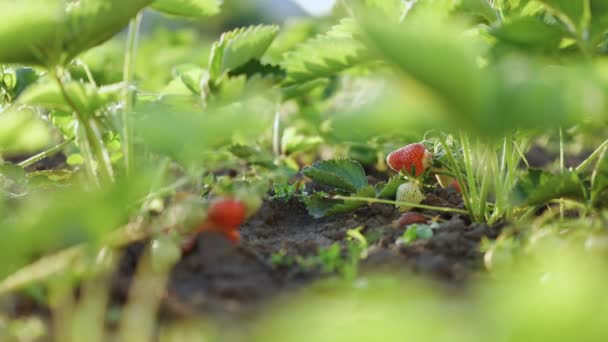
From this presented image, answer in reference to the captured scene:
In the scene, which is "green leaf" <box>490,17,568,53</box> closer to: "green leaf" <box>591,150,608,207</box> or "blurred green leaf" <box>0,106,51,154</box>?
"green leaf" <box>591,150,608,207</box>

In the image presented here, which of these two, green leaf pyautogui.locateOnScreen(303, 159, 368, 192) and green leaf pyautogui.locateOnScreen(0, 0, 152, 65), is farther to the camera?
green leaf pyautogui.locateOnScreen(303, 159, 368, 192)

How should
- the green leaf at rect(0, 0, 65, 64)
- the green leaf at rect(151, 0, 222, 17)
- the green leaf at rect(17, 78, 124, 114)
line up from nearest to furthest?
1. the green leaf at rect(0, 0, 65, 64)
2. the green leaf at rect(17, 78, 124, 114)
3. the green leaf at rect(151, 0, 222, 17)

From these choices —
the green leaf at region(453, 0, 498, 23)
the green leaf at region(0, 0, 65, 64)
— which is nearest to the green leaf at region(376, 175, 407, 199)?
the green leaf at region(453, 0, 498, 23)

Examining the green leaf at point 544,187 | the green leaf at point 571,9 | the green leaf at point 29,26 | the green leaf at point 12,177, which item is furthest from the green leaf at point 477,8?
the green leaf at point 12,177

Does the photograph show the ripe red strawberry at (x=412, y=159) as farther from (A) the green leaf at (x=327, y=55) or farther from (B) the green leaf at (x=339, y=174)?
(A) the green leaf at (x=327, y=55)

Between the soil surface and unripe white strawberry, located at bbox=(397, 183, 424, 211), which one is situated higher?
the soil surface

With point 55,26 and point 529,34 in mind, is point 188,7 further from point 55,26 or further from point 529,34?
point 529,34
